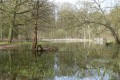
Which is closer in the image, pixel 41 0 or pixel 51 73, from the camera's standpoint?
pixel 51 73

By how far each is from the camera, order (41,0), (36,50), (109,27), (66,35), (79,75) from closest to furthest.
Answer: (79,75), (36,50), (41,0), (109,27), (66,35)

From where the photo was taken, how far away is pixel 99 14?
39625 millimetres

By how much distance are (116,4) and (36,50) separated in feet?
60.1

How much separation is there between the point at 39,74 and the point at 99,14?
1156 inches

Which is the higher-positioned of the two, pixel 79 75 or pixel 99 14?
pixel 99 14

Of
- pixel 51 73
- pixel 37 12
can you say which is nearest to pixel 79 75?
pixel 51 73

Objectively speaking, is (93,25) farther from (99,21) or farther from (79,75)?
(79,75)

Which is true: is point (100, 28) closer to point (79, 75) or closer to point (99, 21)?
point (99, 21)

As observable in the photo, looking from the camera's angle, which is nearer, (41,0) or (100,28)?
(41,0)

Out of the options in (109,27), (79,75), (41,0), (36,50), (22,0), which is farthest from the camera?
(109,27)

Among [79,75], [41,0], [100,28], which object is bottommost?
[79,75]

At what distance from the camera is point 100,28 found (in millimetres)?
42906

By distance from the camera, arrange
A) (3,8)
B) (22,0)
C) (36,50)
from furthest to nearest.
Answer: (36,50) → (22,0) → (3,8)

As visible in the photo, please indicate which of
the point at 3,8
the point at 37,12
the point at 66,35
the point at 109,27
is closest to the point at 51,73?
the point at 3,8
